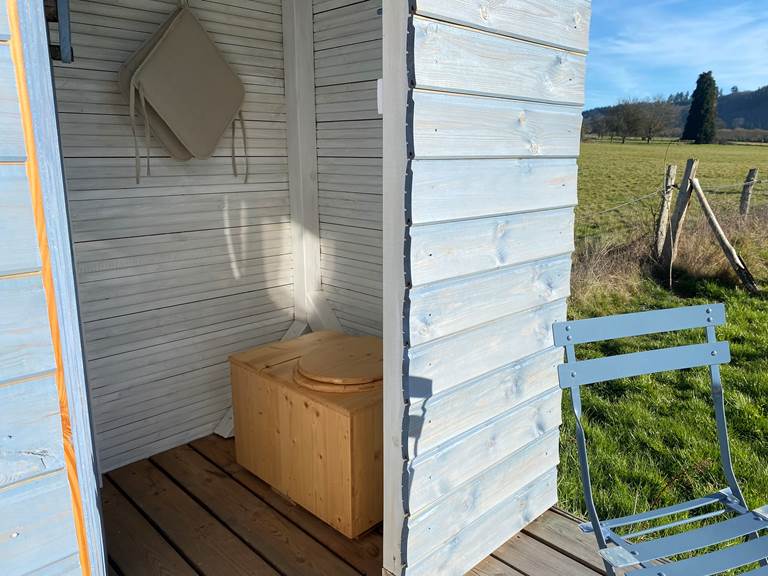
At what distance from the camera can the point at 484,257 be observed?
1814 millimetres

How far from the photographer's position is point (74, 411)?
120 cm

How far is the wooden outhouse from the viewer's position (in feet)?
3.70

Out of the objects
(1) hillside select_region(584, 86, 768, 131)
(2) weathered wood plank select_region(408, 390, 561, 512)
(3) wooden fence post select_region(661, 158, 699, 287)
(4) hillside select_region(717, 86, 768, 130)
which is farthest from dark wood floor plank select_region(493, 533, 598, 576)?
(4) hillside select_region(717, 86, 768, 130)

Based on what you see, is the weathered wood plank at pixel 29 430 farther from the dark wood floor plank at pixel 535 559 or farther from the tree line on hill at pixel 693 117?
the tree line on hill at pixel 693 117

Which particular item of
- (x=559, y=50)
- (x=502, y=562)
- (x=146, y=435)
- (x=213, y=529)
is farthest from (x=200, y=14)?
(x=502, y=562)

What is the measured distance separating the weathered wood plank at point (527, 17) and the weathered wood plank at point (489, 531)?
153 cm

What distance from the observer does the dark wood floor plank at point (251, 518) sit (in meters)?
2.11

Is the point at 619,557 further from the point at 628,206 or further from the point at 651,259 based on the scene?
the point at 628,206

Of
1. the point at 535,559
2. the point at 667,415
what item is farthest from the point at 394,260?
the point at 667,415

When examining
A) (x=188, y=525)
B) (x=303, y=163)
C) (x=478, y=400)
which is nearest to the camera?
(x=478, y=400)

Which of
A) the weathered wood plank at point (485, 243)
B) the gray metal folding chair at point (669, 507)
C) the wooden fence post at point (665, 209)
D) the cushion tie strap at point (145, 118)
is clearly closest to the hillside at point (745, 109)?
the wooden fence post at point (665, 209)

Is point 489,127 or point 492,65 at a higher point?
point 492,65

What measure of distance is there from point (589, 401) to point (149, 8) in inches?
115

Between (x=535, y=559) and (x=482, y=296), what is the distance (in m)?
0.97
